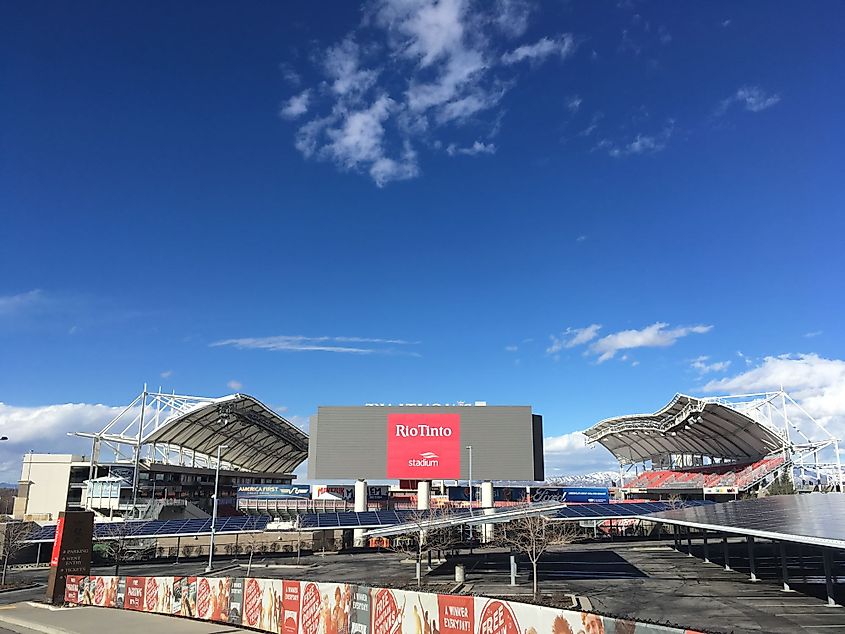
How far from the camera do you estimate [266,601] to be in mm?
22562

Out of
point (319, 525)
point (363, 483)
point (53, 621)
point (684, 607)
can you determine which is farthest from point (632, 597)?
point (363, 483)

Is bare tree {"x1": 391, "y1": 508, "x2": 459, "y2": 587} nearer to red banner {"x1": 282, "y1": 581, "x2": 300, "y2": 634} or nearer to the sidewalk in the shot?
the sidewalk

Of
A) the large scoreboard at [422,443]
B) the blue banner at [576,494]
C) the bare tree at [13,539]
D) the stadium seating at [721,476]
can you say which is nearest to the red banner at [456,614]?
the bare tree at [13,539]

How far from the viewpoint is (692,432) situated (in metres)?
97.1

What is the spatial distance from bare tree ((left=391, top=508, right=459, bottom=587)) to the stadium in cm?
26

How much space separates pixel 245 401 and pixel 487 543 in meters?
35.8

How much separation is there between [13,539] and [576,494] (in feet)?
219

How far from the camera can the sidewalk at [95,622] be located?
2373 centimetres

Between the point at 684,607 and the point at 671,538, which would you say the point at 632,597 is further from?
the point at 671,538

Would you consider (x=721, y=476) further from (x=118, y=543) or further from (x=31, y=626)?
(x=31, y=626)

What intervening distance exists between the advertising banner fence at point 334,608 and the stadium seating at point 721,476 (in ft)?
252

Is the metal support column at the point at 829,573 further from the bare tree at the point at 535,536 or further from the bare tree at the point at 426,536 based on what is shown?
the bare tree at the point at 426,536

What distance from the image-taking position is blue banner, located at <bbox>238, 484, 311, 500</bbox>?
96.2 m

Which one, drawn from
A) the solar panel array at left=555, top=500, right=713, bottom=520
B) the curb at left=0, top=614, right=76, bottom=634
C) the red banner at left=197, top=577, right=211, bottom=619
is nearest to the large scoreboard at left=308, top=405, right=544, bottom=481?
the solar panel array at left=555, top=500, right=713, bottom=520
